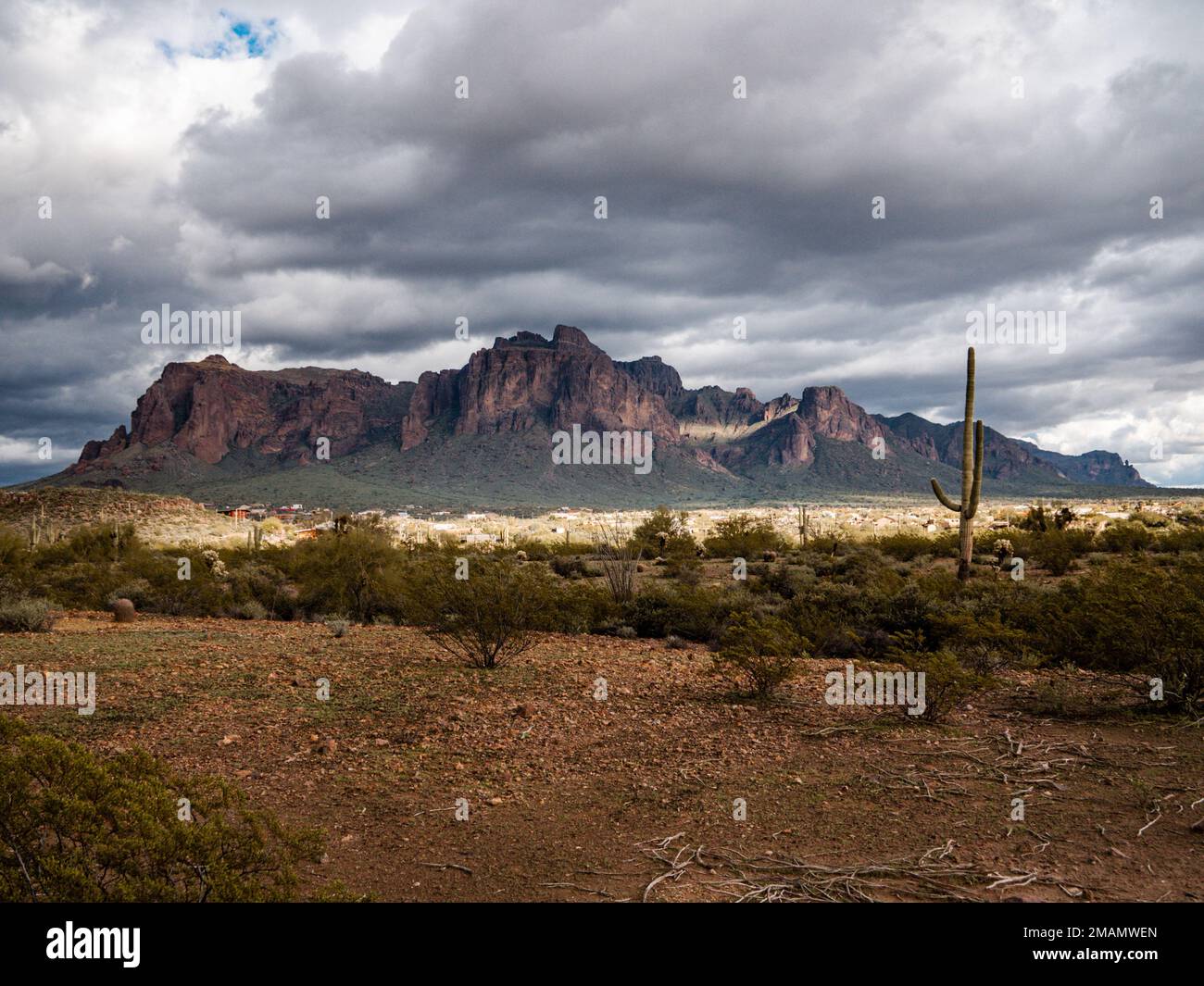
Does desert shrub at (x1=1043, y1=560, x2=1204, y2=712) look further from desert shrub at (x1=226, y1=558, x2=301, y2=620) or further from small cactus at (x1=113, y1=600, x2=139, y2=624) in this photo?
small cactus at (x1=113, y1=600, x2=139, y2=624)

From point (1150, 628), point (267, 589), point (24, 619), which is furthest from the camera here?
point (267, 589)

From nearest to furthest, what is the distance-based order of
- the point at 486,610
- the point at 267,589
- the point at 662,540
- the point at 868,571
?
the point at 486,610 < the point at 267,589 < the point at 868,571 < the point at 662,540

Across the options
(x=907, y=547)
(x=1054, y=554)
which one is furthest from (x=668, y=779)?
(x=907, y=547)

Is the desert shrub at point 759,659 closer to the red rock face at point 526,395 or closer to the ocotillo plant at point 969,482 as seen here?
the ocotillo plant at point 969,482

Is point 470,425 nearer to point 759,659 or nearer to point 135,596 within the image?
point 135,596

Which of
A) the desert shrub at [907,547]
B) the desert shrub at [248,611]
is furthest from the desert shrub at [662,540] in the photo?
the desert shrub at [248,611]

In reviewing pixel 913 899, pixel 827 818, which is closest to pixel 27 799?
pixel 913 899
